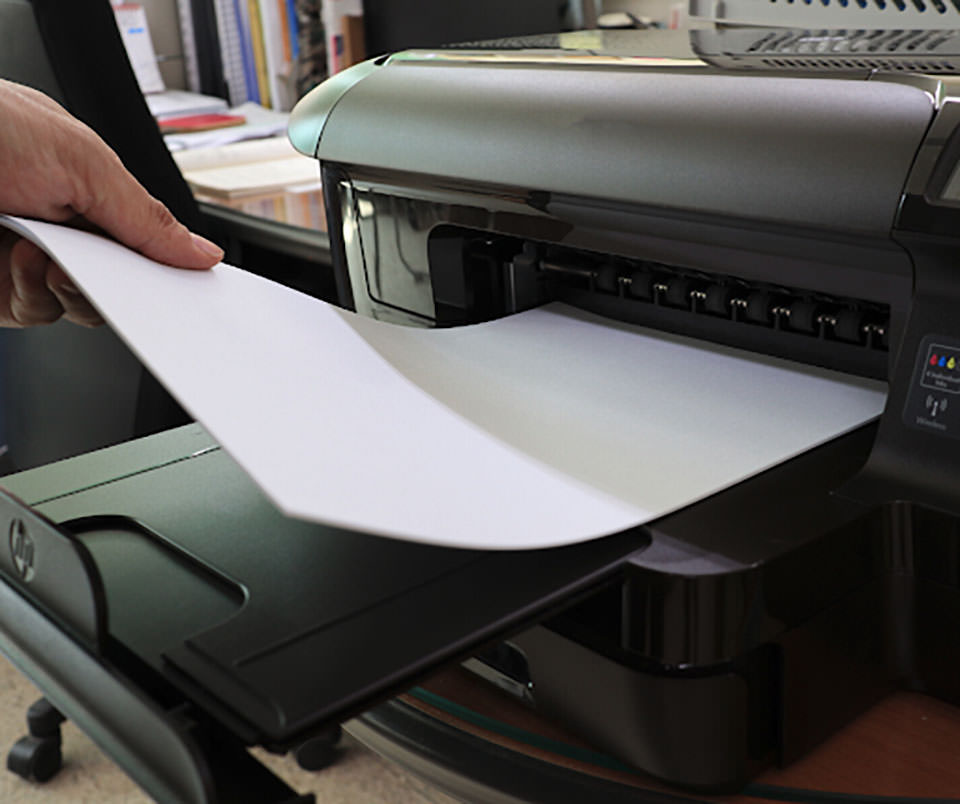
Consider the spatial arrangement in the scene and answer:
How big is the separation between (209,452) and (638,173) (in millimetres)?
229

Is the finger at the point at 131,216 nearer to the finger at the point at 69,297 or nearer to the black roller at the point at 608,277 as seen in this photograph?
the finger at the point at 69,297

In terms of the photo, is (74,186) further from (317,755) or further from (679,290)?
(317,755)

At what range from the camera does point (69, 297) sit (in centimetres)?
60

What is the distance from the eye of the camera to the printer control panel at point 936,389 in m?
0.39

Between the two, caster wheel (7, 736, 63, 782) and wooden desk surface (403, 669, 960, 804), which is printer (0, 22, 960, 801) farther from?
caster wheel (7, 736, 63, 782)

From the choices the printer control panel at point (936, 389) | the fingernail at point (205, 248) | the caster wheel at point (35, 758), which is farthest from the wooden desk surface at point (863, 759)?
the caster wheel at point (35, 758)

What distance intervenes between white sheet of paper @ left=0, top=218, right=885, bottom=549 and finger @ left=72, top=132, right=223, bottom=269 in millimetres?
12

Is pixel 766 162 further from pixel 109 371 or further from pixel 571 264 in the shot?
pixel 109 371

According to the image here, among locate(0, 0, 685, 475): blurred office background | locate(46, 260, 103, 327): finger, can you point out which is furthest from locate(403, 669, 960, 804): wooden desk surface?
locate(0, 0, 685, 475): blurred office background

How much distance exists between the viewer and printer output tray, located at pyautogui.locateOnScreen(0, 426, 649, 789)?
0.97ft

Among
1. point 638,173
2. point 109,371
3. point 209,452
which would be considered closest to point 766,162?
point 638,173

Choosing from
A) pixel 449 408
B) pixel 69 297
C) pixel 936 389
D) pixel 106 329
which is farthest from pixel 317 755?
pixel 936 389

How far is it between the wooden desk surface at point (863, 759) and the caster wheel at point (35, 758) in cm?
114

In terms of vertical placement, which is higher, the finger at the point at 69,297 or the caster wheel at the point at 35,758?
the finger at the point at 69,297
